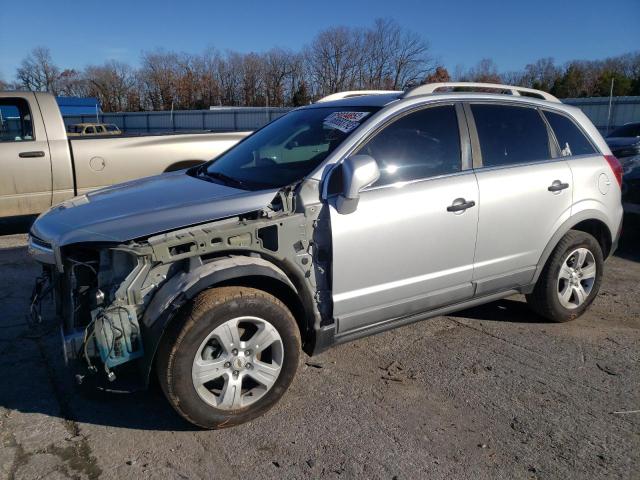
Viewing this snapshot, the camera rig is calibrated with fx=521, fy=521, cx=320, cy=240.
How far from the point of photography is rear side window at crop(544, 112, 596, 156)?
4.23 meters

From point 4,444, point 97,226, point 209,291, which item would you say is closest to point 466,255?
point 209,291

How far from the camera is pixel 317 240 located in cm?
307

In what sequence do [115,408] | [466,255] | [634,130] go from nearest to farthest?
1. [115,408]
2. [466,255]
3. [634,130]

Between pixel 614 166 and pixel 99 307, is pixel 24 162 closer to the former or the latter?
pixel 99 307

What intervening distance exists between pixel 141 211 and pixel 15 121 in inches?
175

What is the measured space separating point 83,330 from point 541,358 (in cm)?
303

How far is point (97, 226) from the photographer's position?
2.83m

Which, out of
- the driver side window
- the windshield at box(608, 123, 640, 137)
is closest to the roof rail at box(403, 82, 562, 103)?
the driver side window

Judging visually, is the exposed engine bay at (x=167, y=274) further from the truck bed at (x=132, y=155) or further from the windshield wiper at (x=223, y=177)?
the truck bed at (x=132, y=155)

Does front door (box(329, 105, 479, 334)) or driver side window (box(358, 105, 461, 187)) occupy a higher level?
driver side window (box(358, 105, 461, 187))

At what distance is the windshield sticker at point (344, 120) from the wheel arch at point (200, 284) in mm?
1085

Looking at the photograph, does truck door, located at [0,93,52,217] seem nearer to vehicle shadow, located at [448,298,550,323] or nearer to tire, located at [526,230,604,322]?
vehicle shadow, located at [448,298,550,323]

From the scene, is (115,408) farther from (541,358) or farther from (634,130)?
(634,130)

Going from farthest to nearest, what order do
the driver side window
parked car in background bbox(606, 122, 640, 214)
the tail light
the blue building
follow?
1. the blue building
2. parked car in background bbox(606, 122, 640, 214)
3. the tail light
4. the driver side window
